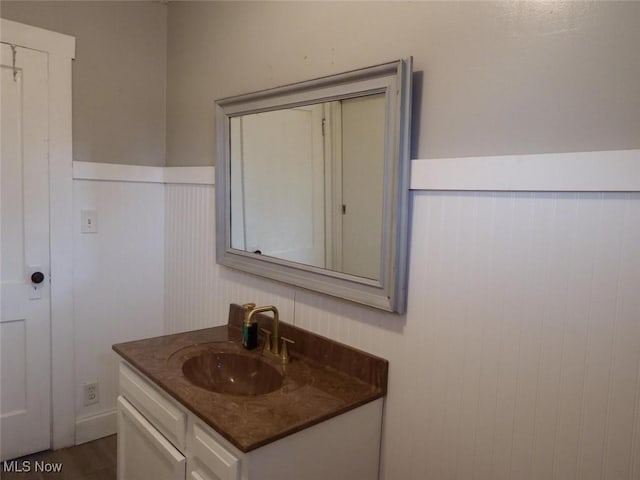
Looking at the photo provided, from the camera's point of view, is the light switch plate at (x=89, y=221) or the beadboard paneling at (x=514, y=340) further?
the light switch plate at (x=89, y=221)

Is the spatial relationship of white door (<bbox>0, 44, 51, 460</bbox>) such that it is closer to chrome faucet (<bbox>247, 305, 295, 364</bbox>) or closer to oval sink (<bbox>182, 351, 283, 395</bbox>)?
oval sink (<bbox>182, 351, 283, 395</bbox>)

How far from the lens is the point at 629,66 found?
90 centimetres

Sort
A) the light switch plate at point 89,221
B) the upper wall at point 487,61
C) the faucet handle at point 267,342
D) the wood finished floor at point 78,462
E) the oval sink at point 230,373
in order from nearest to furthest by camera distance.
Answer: the upper wall at point 487,61 → the oval sink at point 230,373 → the faucet handle at point 267,342 → the wood finished floor at point 78,462 → the light switch plate at point 89,221

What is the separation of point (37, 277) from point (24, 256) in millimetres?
Answer: 111

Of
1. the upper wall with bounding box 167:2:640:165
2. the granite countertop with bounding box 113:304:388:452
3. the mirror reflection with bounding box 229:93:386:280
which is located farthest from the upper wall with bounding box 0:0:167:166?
the granite countertop with bounding box 113:304:388:452

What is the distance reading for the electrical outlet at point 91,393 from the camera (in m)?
2.32

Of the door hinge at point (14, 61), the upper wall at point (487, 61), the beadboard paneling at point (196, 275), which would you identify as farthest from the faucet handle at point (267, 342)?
the door hinge at point (14, 61)

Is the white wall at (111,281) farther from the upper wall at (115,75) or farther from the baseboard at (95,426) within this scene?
the upper wall at (115,75)

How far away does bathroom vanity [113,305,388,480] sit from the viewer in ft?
3.79

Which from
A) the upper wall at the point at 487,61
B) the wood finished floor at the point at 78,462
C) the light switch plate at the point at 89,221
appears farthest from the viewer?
the light switch plate at the point at 89,221

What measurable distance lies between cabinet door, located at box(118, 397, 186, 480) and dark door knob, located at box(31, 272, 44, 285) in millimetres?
807

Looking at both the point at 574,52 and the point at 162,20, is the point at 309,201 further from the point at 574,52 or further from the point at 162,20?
the point at 162,20

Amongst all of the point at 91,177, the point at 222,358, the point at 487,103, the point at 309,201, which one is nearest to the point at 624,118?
the point at 487,103

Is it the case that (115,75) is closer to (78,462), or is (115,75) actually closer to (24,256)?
(24,256)
